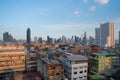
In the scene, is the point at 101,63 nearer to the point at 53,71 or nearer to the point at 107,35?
the point at 53,71

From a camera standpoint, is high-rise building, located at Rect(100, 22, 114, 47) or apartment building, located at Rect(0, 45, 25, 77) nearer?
apartment building, located at Rect(0, 45, 25, 77)

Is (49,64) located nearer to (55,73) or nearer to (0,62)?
(55,73)

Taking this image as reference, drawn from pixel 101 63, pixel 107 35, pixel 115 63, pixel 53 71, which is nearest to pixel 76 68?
pixel 53 71

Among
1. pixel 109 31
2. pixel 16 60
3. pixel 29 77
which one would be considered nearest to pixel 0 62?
pixel 16 60

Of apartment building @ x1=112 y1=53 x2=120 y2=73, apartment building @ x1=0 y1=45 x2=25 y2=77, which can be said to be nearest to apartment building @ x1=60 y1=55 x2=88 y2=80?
apartment building @ x1=112 y1=53 x2=120 y2=73

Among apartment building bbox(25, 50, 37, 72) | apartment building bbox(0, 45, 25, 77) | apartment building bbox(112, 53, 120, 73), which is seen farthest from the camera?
apartment building bbox(112, 53, 120, 73)

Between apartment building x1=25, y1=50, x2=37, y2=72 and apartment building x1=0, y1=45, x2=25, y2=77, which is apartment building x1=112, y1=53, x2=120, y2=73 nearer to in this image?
apartment building x1=25, y1=50, x2=37, y2=72

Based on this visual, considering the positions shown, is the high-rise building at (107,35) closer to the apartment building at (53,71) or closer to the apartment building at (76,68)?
the apartment building at (76,68)
